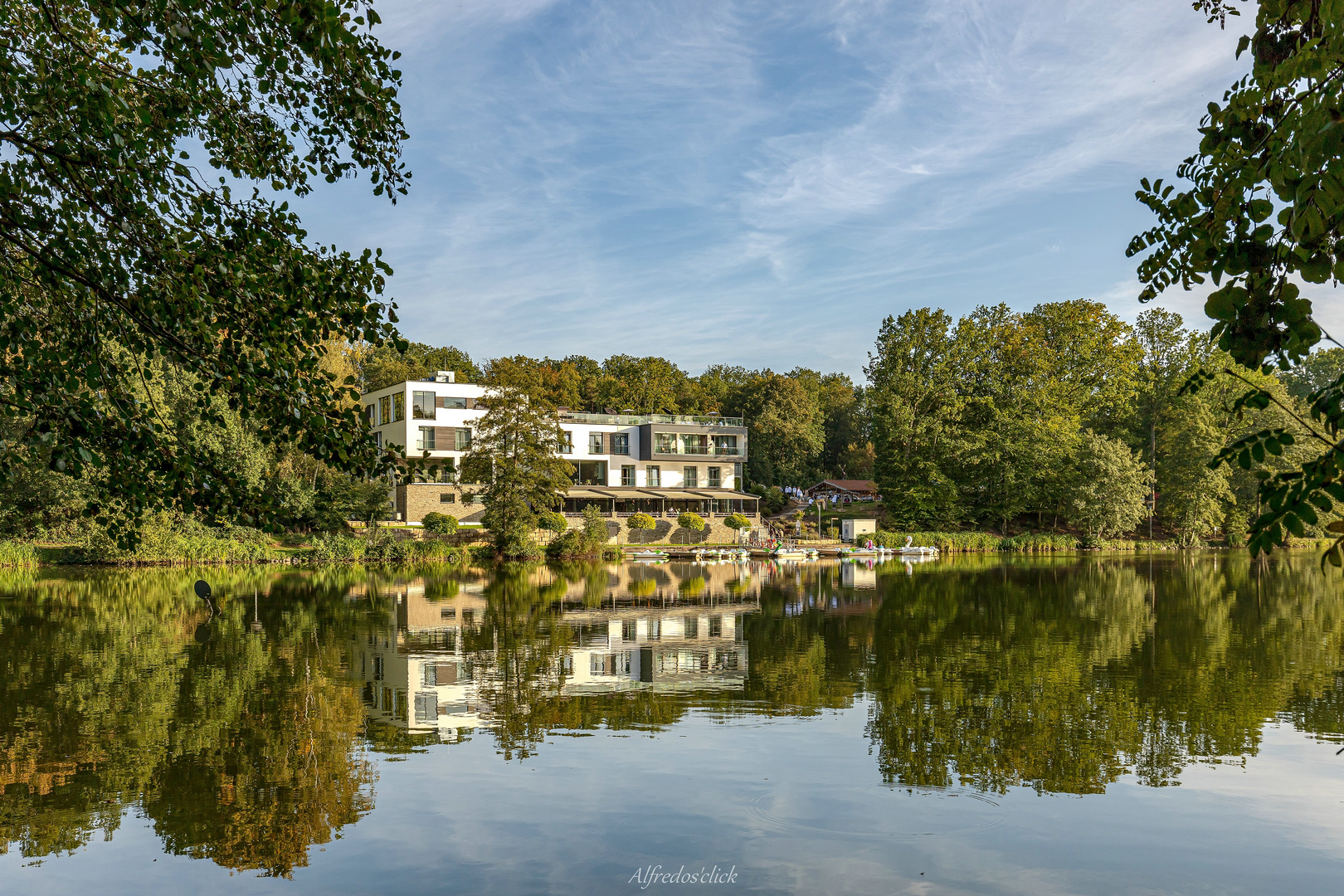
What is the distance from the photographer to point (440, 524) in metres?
44.1

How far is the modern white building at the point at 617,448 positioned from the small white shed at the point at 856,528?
28.2 feet

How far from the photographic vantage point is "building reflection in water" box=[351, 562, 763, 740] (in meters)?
12.2

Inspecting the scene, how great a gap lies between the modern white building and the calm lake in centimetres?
3363

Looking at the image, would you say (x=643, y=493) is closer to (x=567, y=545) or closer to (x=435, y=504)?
(x=435, y=504)

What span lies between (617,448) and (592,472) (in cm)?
234

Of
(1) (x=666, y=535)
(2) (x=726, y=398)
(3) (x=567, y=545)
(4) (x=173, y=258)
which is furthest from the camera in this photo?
(2) (x=726, y=398)

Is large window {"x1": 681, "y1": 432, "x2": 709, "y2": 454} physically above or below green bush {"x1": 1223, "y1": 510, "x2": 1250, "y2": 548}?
above

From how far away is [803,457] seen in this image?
246 feet

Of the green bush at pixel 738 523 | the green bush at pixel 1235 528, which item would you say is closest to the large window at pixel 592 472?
the green bush at pixel 738 523

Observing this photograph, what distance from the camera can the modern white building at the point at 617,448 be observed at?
53.2 metres

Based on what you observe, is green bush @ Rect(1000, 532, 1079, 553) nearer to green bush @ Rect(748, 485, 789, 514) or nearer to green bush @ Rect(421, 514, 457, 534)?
green bush @ Rect(748, 485, 789, 514)

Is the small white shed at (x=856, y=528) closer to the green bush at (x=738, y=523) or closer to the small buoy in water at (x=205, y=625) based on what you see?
the green bush at (x=738, y=523)

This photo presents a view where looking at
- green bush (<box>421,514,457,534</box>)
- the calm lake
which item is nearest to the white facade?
green bush (<box>421,514,457,534</box>)

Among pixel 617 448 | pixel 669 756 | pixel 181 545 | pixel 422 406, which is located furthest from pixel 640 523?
pixel 669 756
